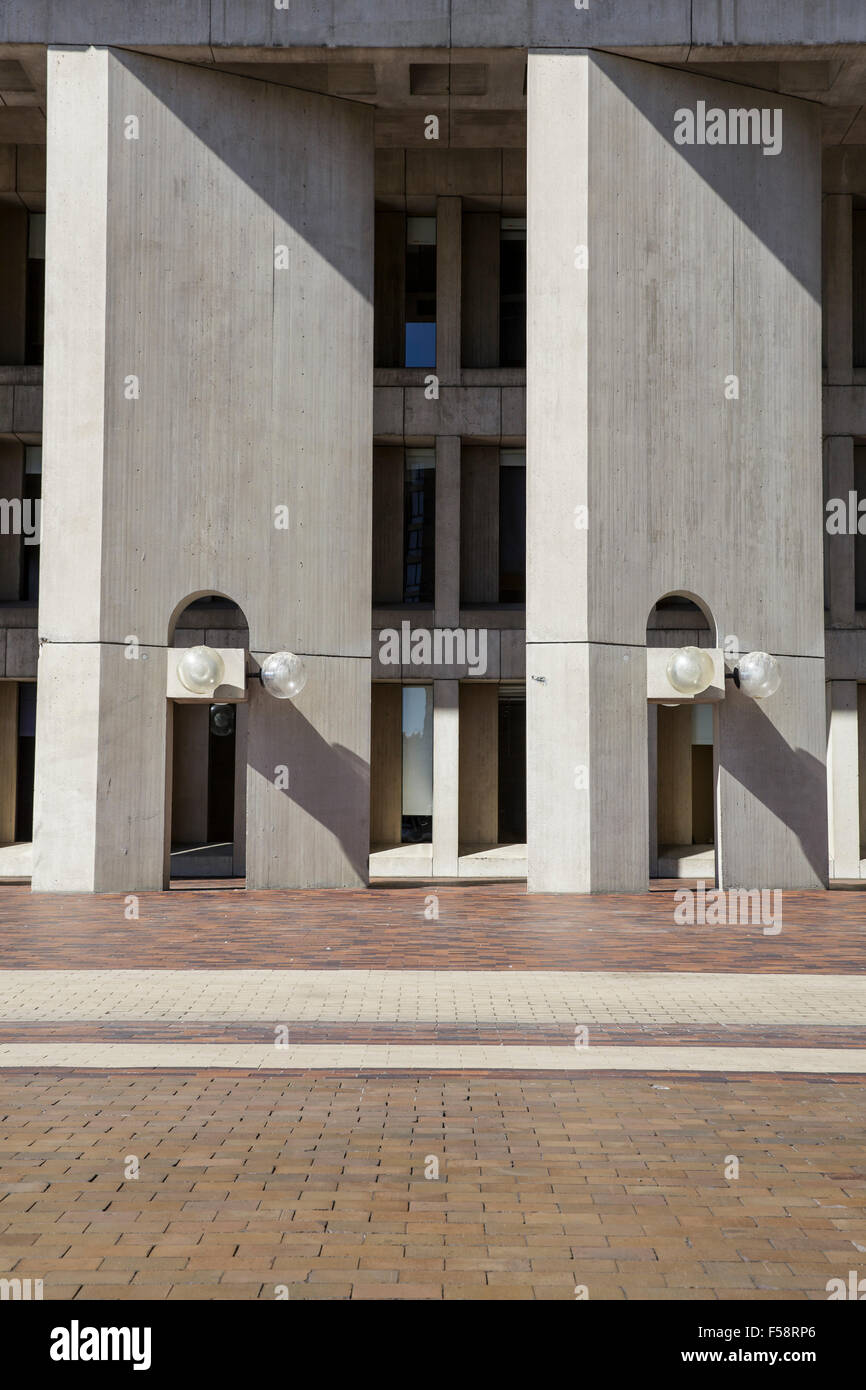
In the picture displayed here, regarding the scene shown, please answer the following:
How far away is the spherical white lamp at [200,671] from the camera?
768 inches

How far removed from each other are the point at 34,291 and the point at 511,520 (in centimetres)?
1080

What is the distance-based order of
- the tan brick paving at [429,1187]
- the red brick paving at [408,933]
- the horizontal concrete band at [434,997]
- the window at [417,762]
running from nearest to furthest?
the tan brick paving at [429,1187]
the horizontal concrete band at [434,997]
the red brick paving at [408,933]
the window at [417,762]

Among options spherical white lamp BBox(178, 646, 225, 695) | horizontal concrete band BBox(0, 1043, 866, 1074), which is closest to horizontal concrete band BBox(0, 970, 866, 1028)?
horizontal concrete band BBox(0, 1043, 866, 1074)

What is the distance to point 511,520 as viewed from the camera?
94.8ft

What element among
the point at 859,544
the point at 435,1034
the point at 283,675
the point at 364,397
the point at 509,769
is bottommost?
the point at 435,1034

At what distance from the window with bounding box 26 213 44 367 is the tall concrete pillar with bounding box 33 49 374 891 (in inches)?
349

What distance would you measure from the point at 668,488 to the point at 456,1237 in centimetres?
1675

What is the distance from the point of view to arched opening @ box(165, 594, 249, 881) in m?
27.5

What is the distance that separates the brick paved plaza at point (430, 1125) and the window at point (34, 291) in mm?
18981

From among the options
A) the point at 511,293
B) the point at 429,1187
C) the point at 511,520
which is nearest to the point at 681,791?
the point at 511,520

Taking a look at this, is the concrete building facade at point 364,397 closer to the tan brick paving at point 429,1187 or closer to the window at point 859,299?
the window at point 859,299

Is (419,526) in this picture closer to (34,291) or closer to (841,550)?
(841,550)

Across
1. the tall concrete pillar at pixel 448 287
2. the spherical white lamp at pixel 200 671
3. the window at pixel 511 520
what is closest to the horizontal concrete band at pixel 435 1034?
the spherical white lamp at pixel 200 671
